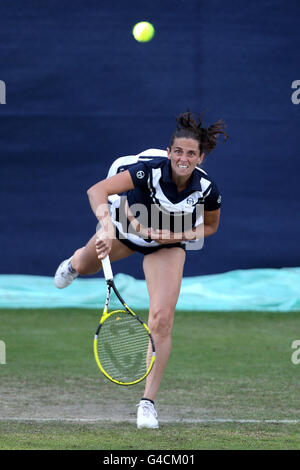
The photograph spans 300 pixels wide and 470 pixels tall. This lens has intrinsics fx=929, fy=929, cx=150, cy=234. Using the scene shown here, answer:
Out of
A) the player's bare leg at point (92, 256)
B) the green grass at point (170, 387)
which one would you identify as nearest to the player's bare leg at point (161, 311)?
the green grass at point (170, 387)

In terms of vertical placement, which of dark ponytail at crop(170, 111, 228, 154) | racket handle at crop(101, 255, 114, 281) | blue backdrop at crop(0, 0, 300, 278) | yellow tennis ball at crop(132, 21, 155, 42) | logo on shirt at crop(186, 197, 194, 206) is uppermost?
yellow tennis ball at crop(132, 21, 155, 42)

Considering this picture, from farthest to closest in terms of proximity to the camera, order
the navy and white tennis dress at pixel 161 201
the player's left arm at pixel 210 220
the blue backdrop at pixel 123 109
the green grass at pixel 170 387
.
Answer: the blue backdrop at pixel 123 109
the player's left arm at pixel 210 220
the navy and white tennis dress at pixel 161 201
the green grass at pixel 170 387

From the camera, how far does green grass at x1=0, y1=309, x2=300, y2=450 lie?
4258 millimetres

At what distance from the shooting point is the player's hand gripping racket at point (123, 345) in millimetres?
4301

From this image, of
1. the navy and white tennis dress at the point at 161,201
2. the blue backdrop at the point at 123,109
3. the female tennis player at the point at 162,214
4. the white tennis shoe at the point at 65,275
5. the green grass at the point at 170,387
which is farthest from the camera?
the blue backdrop at the point at 123,109

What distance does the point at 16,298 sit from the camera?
352 inches

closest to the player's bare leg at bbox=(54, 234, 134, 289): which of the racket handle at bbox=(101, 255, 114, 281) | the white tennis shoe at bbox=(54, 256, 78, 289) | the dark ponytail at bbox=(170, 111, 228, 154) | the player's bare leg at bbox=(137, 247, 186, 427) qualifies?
the white tennis shoe at bbox=(54, 256, 78, 289)

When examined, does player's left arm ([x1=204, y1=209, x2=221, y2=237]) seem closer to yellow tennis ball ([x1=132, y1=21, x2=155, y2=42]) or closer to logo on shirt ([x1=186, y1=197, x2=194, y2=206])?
logo on shirt ([x1=186, y1=197, x2=194, y2=206])

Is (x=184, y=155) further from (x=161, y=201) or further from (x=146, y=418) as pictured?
(x=146, y=418)

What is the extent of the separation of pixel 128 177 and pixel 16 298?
14.7 ft

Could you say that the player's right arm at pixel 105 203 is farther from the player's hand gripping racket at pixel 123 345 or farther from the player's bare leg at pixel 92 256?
the player's bare leg at pixel 92 256

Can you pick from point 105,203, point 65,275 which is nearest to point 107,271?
point 105,203

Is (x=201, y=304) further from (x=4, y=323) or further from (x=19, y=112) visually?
(x=19, y=112)

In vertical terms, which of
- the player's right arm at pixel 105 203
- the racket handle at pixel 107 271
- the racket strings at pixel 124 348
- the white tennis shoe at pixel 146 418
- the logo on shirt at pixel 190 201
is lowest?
the white tennis shoe at pixel 146 418
